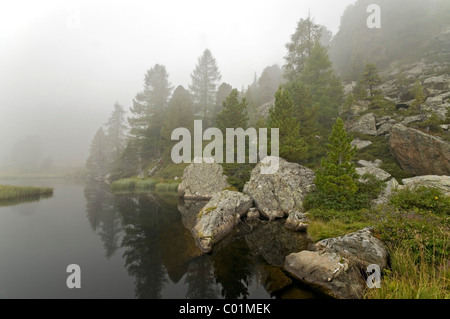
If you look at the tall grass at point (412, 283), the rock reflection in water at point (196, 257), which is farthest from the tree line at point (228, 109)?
the tall grass at point (412, 283)

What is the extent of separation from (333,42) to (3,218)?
87.2 metres

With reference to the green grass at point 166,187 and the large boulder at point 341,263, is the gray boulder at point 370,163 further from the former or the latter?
the green grass at point 166,187

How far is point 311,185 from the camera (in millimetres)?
15844

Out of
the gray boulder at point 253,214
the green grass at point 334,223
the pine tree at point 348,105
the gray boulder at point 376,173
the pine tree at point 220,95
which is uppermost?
the pine tree at point 220,95

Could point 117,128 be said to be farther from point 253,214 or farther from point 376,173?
point 376,173

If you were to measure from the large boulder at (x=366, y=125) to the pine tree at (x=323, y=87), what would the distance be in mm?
3344

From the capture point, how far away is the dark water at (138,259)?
6766 mm

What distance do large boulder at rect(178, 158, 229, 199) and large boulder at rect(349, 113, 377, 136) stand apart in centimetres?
1858

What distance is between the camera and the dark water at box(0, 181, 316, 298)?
6766 millimetres

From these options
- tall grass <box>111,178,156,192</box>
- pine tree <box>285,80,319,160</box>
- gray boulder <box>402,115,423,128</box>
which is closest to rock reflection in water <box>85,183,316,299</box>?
pine tree <box>285,80,319,160</box>

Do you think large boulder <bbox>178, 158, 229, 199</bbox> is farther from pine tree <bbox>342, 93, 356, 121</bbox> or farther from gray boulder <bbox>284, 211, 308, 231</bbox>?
pine tree <bbox>342, 93, 356, 121</bbox>

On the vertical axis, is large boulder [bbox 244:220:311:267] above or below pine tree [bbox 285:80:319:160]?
below
